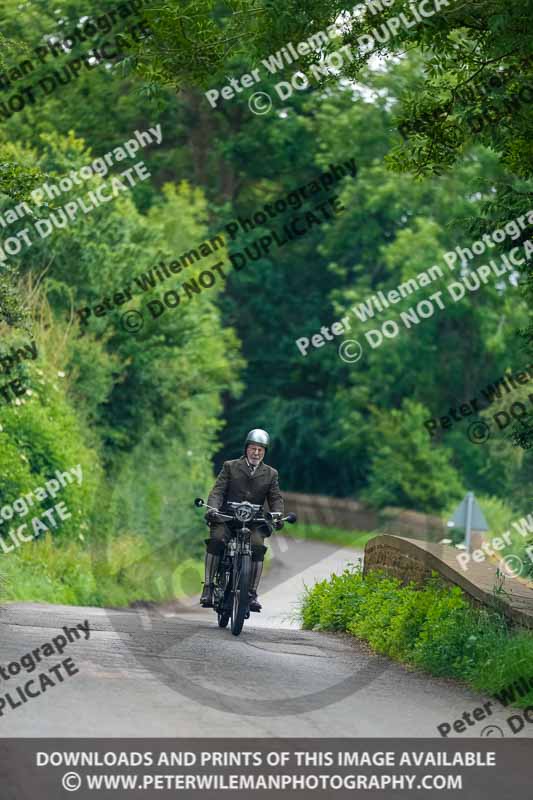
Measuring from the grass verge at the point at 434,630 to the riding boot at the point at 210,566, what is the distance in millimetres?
1591

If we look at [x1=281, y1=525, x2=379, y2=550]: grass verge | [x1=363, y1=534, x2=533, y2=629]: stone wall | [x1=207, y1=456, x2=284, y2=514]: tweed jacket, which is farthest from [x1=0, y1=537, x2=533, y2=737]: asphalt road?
[x1=281, y1=525, x2=379, y2=550]: grass verge

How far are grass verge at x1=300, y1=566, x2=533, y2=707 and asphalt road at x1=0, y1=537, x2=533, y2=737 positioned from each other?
0.21 meters

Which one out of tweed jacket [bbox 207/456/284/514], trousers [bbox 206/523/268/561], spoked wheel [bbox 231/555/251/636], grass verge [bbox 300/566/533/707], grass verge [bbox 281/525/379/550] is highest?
tweed jacket [bbox 207/456/284/514]

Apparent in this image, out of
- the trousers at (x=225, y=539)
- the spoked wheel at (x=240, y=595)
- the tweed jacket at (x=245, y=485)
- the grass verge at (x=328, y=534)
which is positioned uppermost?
the tweed jacket at (x=245, y=485)

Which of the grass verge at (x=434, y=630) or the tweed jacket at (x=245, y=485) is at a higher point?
Result: the tweed jacket at (x=245, y=485)

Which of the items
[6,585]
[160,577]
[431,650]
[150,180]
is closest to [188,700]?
[431,650]

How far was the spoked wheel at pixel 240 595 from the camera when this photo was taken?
14.3 m

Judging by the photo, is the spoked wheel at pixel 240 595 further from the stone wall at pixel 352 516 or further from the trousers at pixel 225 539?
the stone wall at pixel 352 516

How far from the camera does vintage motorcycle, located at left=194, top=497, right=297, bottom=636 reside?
14352 mm

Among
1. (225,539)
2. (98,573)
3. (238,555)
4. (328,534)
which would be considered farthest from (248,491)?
(328,534)

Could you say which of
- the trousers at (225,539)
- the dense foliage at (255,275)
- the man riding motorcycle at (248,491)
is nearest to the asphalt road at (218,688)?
the man riding motorcycle at (248,491)

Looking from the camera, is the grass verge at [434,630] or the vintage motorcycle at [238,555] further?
the vintage motorcycle at [238,555]

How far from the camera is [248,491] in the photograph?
49.2ft

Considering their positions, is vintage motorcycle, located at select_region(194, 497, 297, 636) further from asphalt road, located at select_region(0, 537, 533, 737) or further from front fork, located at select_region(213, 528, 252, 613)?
asphalt road, located at select_region(0, 537, 533, 737)
